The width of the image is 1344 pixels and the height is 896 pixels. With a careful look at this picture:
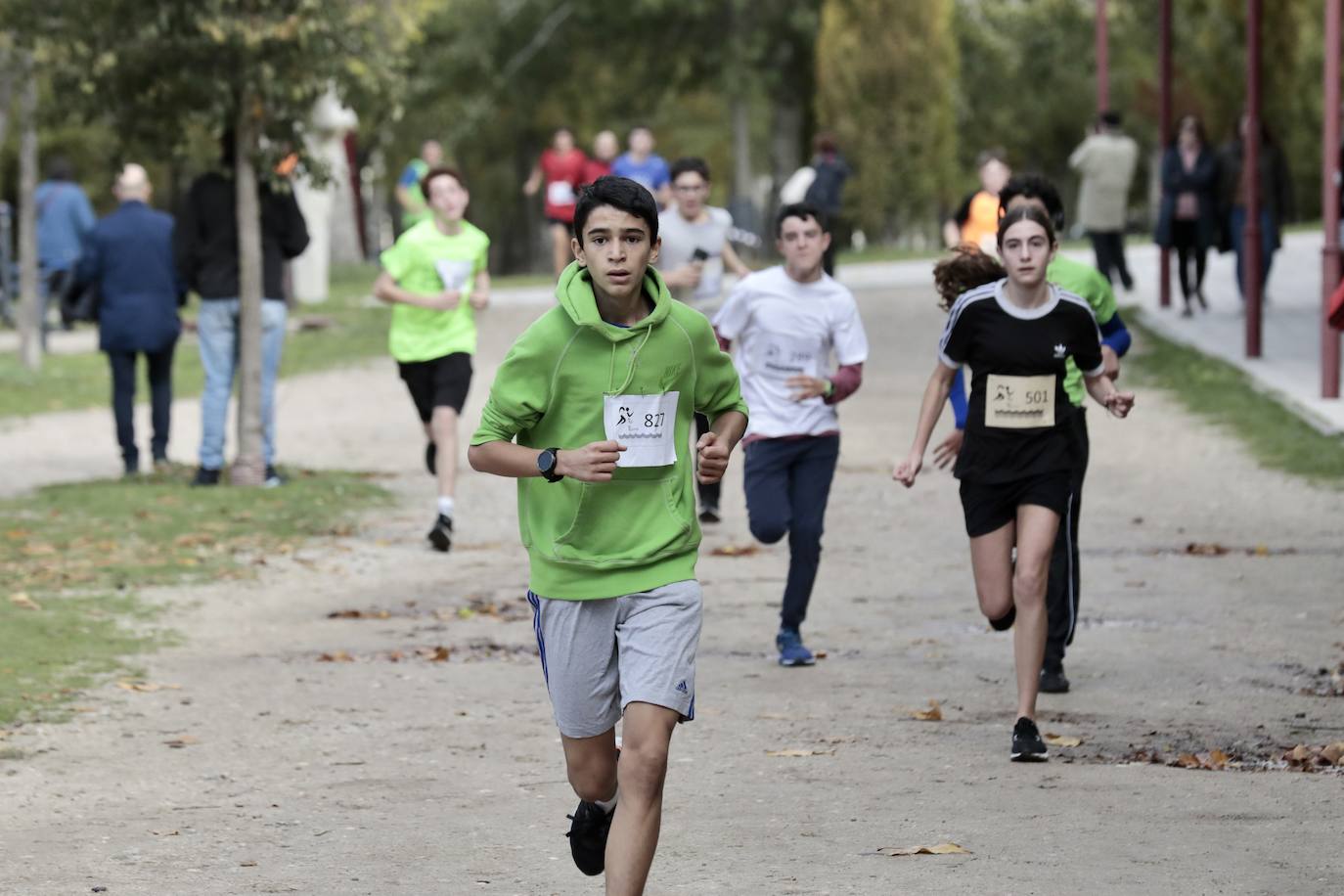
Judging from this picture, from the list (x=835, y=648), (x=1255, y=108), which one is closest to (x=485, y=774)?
(x=835, y=648)

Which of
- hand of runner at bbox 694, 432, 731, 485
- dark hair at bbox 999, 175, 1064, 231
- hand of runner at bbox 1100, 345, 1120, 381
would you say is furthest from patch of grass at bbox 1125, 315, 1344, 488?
hand of runner at bbox 694, 432, 731, 485

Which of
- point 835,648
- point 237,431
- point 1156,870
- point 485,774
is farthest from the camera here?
point 237,431

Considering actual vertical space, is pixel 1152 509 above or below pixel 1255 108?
below

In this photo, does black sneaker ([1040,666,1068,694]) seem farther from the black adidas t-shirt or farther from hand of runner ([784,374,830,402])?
hand of runner ([784,374,830,402])

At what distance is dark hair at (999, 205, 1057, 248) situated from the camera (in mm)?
7340

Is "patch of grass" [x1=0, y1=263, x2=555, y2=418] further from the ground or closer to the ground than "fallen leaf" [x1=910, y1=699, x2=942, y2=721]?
further from the ground

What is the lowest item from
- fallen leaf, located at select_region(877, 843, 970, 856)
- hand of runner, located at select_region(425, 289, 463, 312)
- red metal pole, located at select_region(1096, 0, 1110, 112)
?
fallen leaf, located at select_region(877, 843, 970, 856)

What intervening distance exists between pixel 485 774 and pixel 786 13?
35.5 metres

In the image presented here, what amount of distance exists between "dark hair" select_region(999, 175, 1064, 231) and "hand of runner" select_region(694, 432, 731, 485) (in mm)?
3020

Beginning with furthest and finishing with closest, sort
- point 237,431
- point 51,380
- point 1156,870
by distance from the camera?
point 51,380 → point 237,431 → point 1156,870

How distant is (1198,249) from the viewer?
23797mm

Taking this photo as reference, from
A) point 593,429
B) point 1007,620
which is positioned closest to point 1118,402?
point 1007,620

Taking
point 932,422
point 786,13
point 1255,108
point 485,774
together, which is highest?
point 786,13

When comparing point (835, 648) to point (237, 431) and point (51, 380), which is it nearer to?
point (237, 431)
